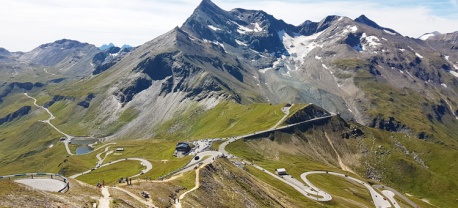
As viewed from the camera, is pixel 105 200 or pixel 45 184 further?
pixel 45 184

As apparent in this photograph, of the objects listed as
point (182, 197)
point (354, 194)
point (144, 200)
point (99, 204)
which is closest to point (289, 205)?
point (182, 197)

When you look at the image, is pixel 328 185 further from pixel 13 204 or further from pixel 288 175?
pixel 13 204

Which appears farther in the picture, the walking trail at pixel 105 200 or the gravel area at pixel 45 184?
the gravel area at pixel 45 184

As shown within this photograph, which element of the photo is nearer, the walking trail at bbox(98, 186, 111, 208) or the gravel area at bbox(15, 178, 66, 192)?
the walking trail at bbox(98, 186, 111, 208)

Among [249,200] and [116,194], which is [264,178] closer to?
[249,200]

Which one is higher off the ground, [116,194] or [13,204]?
[13,204]

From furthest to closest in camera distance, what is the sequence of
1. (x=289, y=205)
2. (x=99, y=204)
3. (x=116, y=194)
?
1. (x=289, y=205)
2. (x=116, y=194)
3. (x=99, y=204)

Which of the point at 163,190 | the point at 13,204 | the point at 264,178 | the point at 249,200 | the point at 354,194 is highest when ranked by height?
the point at 13,204

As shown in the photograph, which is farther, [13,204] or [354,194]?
[354,194]

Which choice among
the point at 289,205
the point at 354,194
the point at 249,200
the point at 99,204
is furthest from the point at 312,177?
the point at 99,204

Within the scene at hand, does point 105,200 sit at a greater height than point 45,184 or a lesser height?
greater

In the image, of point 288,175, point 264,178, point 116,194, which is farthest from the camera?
point 288,175
